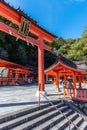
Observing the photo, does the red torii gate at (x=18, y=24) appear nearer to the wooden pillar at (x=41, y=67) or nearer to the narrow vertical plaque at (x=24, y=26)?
the wooden pillar at (x=41, y=67)

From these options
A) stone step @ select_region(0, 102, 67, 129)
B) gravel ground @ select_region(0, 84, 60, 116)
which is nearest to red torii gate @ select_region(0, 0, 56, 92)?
gravel ground @ select_region(0, 84, 60, 116)

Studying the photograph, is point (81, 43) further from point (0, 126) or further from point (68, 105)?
point (0, 126)

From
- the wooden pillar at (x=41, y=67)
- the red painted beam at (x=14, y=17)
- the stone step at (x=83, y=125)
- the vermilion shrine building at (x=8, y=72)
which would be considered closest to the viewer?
the stone step at (x=83, y=125)

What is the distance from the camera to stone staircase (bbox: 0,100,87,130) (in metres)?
7.44

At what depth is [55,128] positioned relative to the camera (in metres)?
8.27

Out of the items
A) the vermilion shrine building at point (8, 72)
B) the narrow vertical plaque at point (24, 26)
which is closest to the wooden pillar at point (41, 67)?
the narrow vertical plaque at point (24, 26)

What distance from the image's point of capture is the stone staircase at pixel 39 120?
7.44 m

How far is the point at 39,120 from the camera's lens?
842 cm

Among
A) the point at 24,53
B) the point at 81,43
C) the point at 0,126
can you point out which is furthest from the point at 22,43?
the point at 0,126

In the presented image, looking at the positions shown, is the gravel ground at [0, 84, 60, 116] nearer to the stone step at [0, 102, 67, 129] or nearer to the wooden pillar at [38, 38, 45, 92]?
the stone step at [0, 102, 67, 129]

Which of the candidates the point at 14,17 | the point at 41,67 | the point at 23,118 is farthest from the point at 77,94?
the point at 23,118

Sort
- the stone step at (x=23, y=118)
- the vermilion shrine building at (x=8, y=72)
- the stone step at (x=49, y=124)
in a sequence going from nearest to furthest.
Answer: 1. the stone step at (x=23, y=118)
2. the stone step at (x=49, y=124)
3. the vermilion shrine building at (x=8, y=72)

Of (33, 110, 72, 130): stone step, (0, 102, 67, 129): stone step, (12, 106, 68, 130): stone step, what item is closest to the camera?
(0, 102, 67, 129): stone step

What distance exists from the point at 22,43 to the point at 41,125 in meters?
35.9
